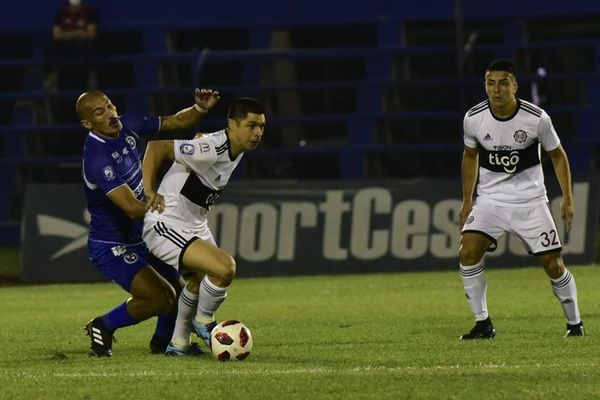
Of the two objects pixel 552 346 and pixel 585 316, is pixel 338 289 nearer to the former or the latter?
pixel 585 316

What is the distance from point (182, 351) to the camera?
10.9 metres

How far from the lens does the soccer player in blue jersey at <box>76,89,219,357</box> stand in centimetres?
1091

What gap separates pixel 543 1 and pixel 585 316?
11572mm

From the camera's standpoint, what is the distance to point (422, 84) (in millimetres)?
22891

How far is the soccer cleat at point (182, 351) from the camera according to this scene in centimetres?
1085

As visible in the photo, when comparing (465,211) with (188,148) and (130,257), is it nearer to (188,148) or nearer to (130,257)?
(188,148)

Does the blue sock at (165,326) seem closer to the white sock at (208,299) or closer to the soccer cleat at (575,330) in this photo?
the white sock at (208,299)

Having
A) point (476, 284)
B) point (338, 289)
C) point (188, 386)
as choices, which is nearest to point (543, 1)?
point (338, 289)

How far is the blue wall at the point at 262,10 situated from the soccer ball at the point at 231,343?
1398cm

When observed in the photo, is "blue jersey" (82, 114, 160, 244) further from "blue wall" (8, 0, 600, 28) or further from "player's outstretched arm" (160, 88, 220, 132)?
"blue wall" (8, 0, 600, 28)

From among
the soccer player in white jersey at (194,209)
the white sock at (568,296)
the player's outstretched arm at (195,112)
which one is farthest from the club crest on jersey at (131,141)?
the white sock at (568,296)

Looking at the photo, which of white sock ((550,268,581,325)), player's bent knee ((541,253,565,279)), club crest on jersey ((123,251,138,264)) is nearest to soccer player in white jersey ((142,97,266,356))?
club crest on jersey ((123,251,138,264))

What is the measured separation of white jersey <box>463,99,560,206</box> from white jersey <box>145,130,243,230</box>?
6.81 feet

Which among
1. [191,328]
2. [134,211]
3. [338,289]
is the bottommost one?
[338,289]
